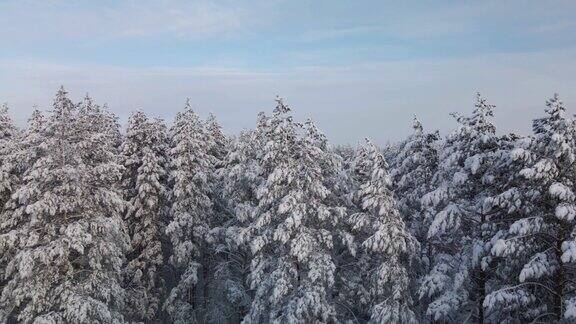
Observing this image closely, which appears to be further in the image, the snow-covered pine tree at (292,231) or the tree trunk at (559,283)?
the snow-covered pine tree at (292,231)

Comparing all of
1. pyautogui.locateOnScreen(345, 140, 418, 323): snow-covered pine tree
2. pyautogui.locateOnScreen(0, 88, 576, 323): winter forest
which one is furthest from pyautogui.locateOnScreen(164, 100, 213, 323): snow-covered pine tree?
pyautogui.locateOnScreen(345, 140, 418, 323): snow-covered pine tree

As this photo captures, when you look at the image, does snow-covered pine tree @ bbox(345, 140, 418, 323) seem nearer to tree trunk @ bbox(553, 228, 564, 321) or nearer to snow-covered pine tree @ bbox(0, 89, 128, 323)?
tree trunk @ bbox(553, 228, 564, 321)

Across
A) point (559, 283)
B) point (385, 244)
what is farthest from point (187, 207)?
point (559, 283)

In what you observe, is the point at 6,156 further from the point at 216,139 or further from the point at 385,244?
the point at 385,244

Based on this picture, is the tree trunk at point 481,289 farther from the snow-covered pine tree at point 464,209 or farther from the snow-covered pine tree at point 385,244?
the snow-covered pine tree at point 385,244

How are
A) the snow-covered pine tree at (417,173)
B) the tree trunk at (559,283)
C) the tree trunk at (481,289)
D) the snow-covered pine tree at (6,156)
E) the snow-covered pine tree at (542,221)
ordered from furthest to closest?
the snow-covered pine tree at (6,156) < the snow-covered pine tree at (417,173) < the tree trunk at (481,289) < the tree trunk at (559,283) < the snow-covered pine tree at (542,221)

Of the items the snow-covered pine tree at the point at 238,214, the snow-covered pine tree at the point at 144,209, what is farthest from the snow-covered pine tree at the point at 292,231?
the snow-covered pine tree at the point at 144,209

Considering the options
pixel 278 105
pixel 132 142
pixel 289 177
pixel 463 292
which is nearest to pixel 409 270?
pixel 463 292
